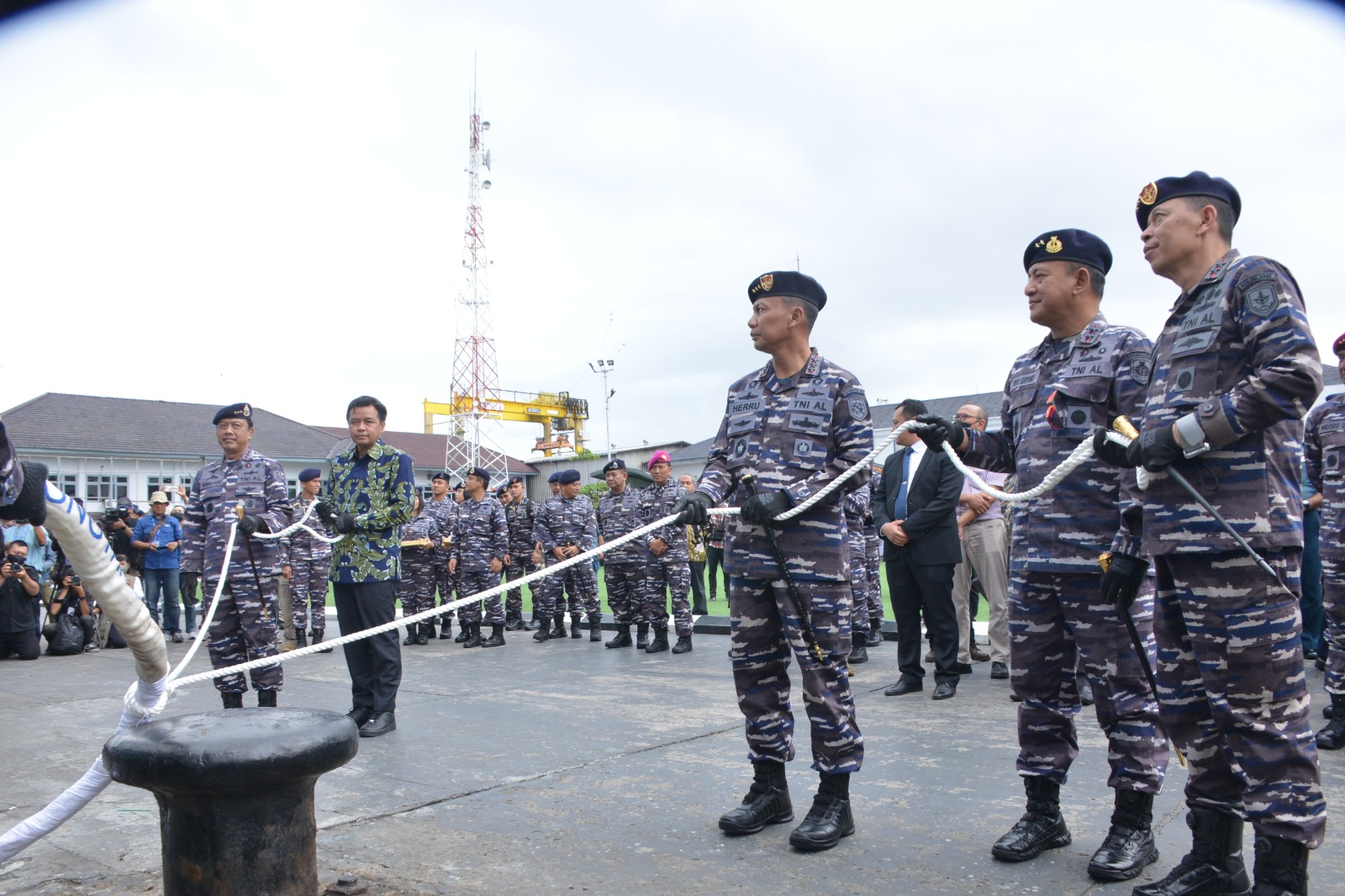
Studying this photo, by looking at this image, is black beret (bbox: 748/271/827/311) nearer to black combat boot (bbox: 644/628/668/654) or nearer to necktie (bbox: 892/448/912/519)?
necktie (bbox: 892/448/912/519)

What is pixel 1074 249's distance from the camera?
362cm

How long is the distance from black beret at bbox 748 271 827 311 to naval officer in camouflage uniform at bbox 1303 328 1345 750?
327 centimetres

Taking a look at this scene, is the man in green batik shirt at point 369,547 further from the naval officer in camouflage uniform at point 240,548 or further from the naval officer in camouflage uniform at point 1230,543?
the naval officer in camouflage uniform at point 1230,543

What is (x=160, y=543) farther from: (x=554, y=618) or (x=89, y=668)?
(x=554, y=618)

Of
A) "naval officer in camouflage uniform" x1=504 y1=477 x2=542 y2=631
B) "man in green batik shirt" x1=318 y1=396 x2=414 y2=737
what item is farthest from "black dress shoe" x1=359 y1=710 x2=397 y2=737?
"naval officer in camouflage uniform" x1=504 y1=477 x2=542 y2=631

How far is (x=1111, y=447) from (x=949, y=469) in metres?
4.02

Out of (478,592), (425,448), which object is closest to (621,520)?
(478,592)

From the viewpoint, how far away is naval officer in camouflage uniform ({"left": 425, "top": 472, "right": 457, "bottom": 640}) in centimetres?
1217

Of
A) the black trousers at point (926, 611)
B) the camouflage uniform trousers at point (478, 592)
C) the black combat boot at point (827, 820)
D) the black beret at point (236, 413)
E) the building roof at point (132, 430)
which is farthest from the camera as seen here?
the building roof at point (132, 430)

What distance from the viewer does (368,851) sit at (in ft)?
11.3

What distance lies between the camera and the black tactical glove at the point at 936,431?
3510 millimetres

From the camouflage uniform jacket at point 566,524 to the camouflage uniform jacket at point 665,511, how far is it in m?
0.97

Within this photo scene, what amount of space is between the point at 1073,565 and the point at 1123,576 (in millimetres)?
274

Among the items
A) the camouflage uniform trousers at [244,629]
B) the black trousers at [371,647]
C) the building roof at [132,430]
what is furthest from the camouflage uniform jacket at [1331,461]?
the building roof at [132,430]
